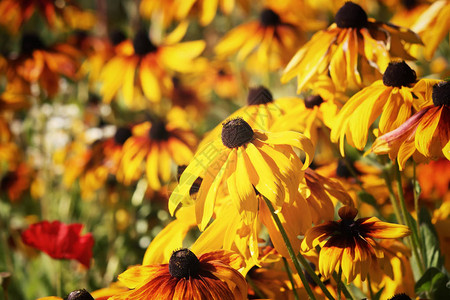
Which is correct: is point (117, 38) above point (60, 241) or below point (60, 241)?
above

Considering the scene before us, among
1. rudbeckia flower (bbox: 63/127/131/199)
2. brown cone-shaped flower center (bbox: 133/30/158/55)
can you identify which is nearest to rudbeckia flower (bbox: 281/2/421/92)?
rudbeckia flower (bbox: 63/127/131/199)

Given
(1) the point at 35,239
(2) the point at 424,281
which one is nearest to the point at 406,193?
(2) the point at 424,281

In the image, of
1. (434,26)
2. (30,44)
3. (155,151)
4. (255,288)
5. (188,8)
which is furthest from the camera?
(30,44)

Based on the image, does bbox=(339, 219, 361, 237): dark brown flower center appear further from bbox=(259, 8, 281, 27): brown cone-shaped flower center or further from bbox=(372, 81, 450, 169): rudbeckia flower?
bbox=(259, 8, 281, 27): brown cone-shaped flower center

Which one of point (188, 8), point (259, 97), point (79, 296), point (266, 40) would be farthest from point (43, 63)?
point (79, 296)

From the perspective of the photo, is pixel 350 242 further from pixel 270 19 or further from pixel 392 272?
pixel 270 19

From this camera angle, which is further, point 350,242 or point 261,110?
point 261,110

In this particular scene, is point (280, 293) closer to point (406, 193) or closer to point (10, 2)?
point (406, 193)
